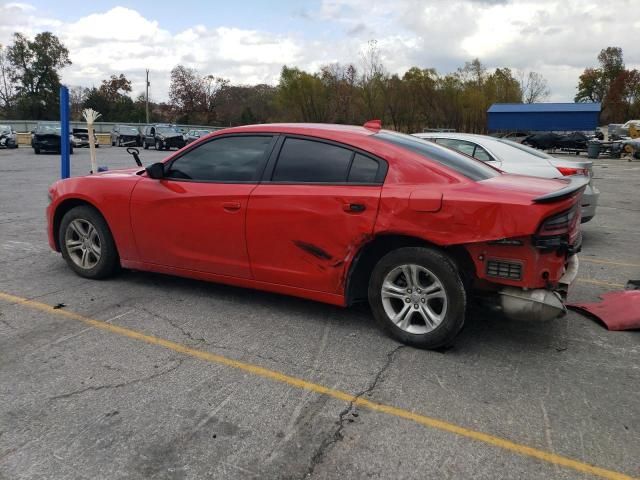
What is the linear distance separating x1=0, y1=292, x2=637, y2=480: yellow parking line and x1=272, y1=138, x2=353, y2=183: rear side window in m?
1.48

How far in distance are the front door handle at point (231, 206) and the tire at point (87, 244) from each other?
1.45 m

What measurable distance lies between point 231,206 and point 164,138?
114ft

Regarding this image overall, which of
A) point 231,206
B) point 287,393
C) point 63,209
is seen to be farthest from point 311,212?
point 63,209

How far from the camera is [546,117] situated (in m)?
44.6

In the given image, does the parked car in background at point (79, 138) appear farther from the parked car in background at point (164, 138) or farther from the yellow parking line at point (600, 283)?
the yellow parking line at point (600, 283)

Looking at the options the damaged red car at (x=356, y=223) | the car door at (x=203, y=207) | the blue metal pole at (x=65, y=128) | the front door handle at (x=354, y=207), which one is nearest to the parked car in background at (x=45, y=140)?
the blue metal pole at (x=65, y=128)

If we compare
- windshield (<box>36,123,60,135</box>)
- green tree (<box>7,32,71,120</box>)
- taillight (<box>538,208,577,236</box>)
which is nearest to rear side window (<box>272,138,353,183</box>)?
taillight (<box>538,208,577,236</box>)

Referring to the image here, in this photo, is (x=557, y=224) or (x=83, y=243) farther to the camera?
(x=83, y=243)

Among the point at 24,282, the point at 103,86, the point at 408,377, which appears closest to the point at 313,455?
the point at 408,377

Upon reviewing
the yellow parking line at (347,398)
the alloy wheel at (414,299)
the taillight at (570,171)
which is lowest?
the yellow parking line at (347,398)

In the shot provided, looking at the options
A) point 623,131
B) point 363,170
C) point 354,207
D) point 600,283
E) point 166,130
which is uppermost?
point 623,131

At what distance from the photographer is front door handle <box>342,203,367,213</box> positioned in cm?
386

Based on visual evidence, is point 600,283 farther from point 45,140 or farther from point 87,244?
point 45,140

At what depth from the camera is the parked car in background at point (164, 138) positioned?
37.0 m
